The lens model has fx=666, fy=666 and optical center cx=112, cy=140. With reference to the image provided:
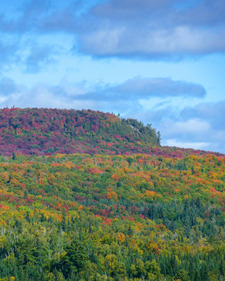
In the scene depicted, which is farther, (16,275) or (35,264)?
(35,264)

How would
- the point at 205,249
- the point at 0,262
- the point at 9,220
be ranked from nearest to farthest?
the point at 0,262 < the point at 205,249 < the point at 9,220

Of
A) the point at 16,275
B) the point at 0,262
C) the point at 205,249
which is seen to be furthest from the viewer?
the point at 205,249

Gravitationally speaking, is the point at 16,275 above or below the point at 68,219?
below

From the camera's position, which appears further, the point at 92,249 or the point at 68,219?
the point at 68,219

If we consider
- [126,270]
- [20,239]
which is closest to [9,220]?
[20,239]

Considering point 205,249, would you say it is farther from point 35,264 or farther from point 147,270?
point 35,264

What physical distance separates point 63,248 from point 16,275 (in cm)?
1942

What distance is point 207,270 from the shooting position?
135125 mm

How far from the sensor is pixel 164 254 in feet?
498

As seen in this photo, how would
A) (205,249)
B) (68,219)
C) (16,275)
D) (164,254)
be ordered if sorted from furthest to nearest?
(68,219), (205,249), (164,254), (16,275)

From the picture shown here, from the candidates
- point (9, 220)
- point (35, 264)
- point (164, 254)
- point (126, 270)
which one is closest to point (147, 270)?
point (126, 270)

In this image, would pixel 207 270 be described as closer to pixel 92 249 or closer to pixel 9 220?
pixel 92 249

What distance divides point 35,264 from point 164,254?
97.5ft

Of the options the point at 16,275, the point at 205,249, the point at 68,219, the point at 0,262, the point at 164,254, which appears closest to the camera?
the point at 16,275
